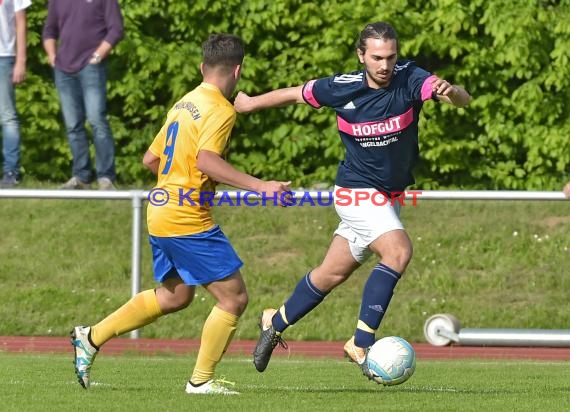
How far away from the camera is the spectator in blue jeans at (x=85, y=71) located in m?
13.4

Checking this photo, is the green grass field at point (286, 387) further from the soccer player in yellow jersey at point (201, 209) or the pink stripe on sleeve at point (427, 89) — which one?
the pink stripe on sleeve at point (427, 89)

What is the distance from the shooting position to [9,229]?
1402cm

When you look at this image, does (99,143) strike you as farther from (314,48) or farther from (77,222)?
(314,48)

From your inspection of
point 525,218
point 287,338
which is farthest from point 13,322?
point 525,218

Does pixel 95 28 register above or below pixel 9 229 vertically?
above

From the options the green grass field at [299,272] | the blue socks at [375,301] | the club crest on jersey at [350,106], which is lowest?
the green grass field at [299,272]

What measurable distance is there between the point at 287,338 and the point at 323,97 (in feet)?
14.4

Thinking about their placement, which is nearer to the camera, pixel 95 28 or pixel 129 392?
pixel 129 392

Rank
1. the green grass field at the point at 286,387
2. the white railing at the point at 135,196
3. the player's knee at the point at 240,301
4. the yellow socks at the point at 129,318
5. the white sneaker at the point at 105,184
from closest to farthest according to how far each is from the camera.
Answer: the green grass field at the point at 286,387, the player's knee at the point at 240,301, the yellow socks at the point at 129,318, the white railing at the point at 135,196, the white sneaker at the point at 105,184

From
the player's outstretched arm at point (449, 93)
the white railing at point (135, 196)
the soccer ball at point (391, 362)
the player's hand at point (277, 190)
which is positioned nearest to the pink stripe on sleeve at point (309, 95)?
the player's outstretched arm at point (449, 93)

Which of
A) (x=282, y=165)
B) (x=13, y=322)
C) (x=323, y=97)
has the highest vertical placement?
(x=323, y=97)

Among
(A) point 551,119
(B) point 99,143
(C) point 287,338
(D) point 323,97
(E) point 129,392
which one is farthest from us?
(A) point 551,119

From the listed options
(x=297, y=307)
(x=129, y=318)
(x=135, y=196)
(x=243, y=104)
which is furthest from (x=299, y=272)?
(x=129, y=318)

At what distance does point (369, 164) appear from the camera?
8.46 m
